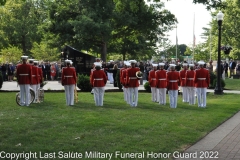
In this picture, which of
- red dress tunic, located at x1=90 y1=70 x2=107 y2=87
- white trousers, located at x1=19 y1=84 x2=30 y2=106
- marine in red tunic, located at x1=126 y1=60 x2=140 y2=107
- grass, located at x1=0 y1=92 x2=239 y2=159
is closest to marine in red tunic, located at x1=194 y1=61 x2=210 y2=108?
grass, located at x1=0 y1=92 x2=239 y2=159

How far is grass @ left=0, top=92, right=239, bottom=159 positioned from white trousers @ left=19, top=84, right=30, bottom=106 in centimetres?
37

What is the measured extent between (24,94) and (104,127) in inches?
254

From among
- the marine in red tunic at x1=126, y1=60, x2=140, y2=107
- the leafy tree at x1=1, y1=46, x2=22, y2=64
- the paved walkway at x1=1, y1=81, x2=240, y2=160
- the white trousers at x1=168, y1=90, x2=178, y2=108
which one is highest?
the leafy tree at x1=1, y1=46, x2=22, y2=64

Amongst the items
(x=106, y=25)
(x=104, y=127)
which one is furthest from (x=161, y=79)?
(x=106, y=25)

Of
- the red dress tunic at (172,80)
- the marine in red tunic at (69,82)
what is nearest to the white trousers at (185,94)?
the red dress tunic at (172,80)

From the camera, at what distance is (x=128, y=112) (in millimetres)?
14781

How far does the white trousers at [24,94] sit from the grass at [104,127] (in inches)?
14.6

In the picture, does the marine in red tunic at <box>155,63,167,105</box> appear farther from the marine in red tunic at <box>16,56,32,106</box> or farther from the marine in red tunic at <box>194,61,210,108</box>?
the marine in red tunic at <box>16,56,32,106</box>

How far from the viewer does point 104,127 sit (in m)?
11.4

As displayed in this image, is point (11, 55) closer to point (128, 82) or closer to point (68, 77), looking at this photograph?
point (68, 77)

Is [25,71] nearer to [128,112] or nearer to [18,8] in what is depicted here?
[128,112]

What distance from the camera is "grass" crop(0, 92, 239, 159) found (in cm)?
906

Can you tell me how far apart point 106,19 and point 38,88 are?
23.8 m

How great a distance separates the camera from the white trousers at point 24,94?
54.5ft
